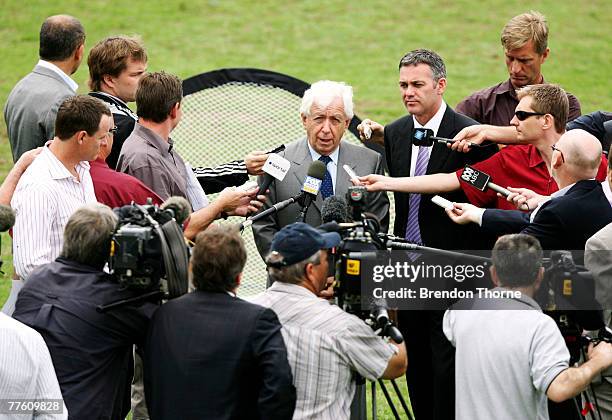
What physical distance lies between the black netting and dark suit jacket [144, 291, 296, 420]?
10.6 feet

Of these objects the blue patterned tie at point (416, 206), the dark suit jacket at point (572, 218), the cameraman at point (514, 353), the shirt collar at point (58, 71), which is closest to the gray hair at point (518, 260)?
the cameraman at point (514, 353)

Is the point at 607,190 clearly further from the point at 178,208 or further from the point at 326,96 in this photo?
the point at 178,208

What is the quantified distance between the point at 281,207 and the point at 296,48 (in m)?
11.2

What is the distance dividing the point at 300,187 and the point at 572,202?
1566 mm

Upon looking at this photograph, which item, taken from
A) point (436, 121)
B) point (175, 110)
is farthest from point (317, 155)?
point (175, 110)

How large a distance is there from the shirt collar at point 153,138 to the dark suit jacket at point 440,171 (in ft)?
4.54

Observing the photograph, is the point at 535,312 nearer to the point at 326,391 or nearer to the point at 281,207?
the point at 326,391

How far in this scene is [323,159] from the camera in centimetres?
712

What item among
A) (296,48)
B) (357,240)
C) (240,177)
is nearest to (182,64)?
(296,48)

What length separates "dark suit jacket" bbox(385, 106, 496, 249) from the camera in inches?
282

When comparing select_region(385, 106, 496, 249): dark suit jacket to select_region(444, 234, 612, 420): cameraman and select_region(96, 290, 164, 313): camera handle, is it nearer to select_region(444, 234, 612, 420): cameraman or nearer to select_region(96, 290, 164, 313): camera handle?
select_region(444, 234, 612, 420): cameraman

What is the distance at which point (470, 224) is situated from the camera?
7.14 metres

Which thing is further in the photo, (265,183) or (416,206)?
(416,206)

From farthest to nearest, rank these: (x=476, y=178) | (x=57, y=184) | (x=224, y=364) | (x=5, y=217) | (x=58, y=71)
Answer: (x=58, y=71) → (x=476, y=178) → (x=57, y=184) → (x=5, y=217) → (x=224, y=364)
